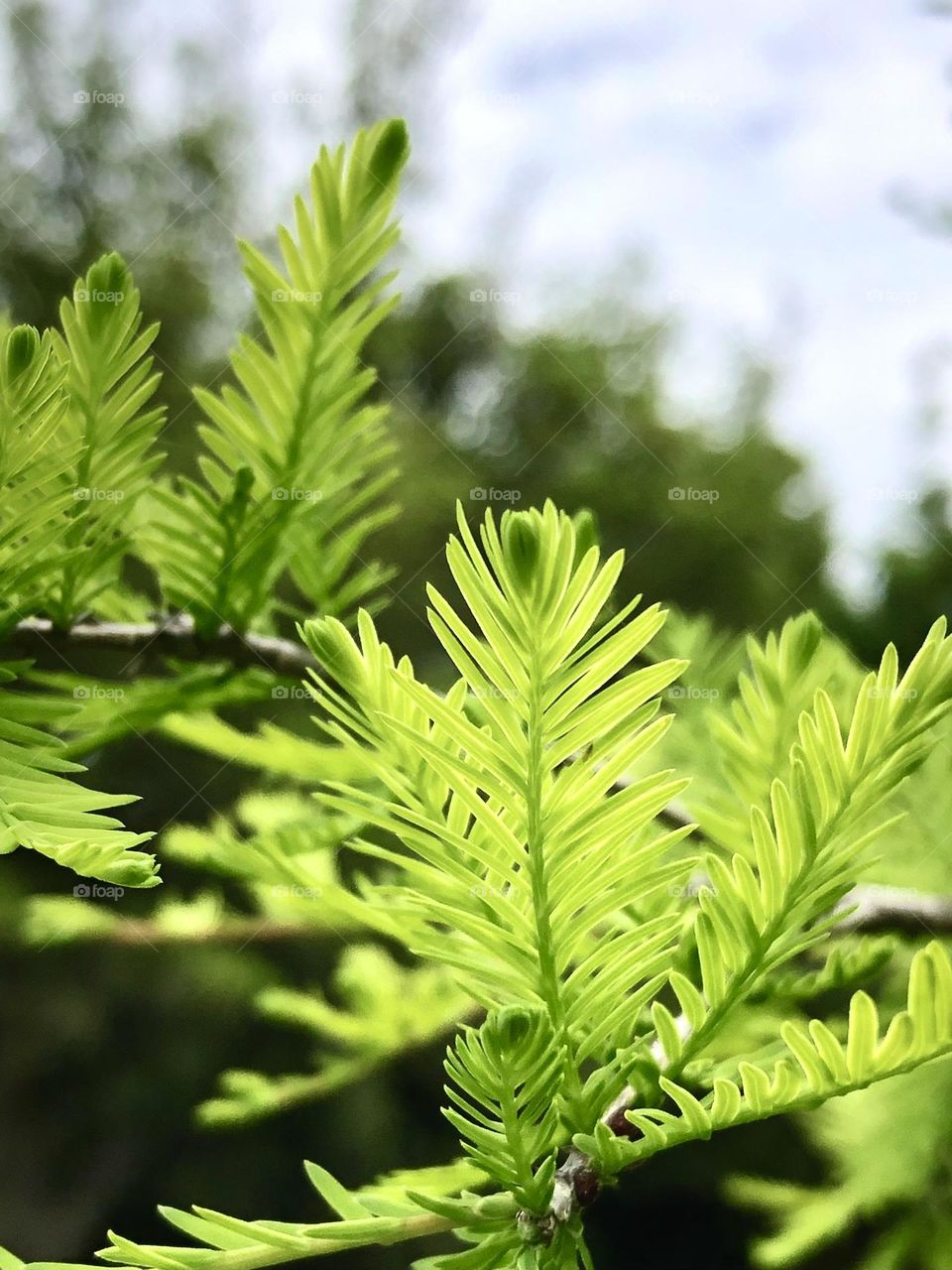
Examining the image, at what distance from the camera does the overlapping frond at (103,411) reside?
16cm

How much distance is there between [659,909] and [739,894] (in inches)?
1.6

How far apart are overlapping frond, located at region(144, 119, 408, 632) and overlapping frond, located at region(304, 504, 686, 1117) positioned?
3.3 inches

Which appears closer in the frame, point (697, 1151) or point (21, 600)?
point (21, 600)

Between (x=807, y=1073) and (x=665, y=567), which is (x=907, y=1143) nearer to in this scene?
(x=807, y=1073)

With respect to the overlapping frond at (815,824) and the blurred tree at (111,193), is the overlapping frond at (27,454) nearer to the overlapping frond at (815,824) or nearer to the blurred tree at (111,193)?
the overlapping frond at (815,824)

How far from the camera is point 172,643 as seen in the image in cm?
21

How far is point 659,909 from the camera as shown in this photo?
0.49ft

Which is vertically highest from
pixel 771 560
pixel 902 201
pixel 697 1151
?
pixel 771 560

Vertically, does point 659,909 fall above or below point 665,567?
below

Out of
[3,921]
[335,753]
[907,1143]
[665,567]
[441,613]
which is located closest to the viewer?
[441,613]

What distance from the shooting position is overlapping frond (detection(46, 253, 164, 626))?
16 cm

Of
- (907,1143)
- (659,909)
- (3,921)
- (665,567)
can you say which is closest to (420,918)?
(659,909)

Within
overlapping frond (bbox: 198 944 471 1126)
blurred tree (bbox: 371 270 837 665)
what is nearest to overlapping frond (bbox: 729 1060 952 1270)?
overlapping frond (bbox: 198 944 471 1126)

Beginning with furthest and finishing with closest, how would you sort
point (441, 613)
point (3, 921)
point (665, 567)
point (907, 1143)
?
point (665, 567)
point (3, 921)
point (907, 1143)
point (441, 613)
